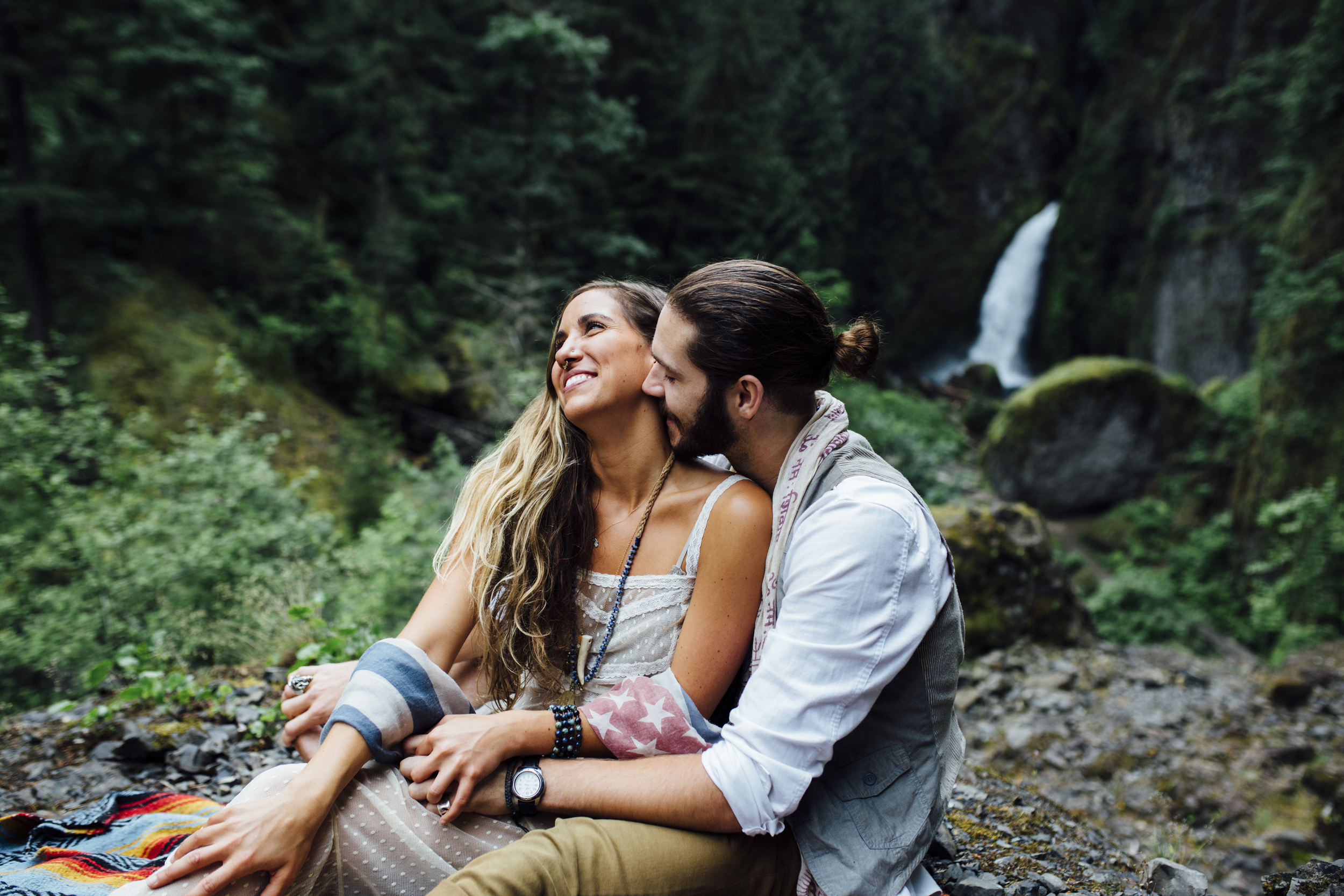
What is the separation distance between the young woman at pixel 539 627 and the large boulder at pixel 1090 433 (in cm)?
1250

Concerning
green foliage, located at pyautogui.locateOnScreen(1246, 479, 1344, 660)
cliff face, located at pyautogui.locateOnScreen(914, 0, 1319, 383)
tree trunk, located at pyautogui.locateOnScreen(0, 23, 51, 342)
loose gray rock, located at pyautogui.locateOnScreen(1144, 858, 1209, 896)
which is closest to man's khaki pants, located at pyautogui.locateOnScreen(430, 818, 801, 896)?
loose gray rock, located at pyautogui.locateOnScreen(1144, 858, 1209, 896)

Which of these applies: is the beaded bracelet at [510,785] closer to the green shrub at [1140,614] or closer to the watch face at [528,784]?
the watch face at [528,784]

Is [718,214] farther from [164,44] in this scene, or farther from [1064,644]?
[1064,644]

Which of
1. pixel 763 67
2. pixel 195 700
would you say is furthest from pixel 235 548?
pixel 763 67

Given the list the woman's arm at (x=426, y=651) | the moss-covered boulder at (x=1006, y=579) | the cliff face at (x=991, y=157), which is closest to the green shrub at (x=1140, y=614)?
the moss-covered boulder at (x=1006, y=579)

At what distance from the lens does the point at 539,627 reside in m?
2.02

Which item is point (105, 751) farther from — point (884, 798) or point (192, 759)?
point (884, 798)

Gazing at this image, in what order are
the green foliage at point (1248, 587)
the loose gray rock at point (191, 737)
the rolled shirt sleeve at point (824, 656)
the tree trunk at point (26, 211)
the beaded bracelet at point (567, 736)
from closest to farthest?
1. the rolled shirt sleeve at point (824, 656)
2. the beaded bracelet at point (567, 736)
3. the loose gray rock at point (191, 737)
4. the green foliage at point (1248, 587)
5. the tree trunk at point (26, 211)

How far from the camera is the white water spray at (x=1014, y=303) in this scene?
22.9 metres

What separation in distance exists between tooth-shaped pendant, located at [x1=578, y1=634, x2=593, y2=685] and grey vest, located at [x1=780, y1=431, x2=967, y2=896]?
69cm

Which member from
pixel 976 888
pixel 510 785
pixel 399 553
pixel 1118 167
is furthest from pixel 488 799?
pixel 1118 167

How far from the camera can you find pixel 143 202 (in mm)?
10047

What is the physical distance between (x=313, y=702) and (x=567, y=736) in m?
0.73

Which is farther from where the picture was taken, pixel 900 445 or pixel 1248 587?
pixel 1248 587
